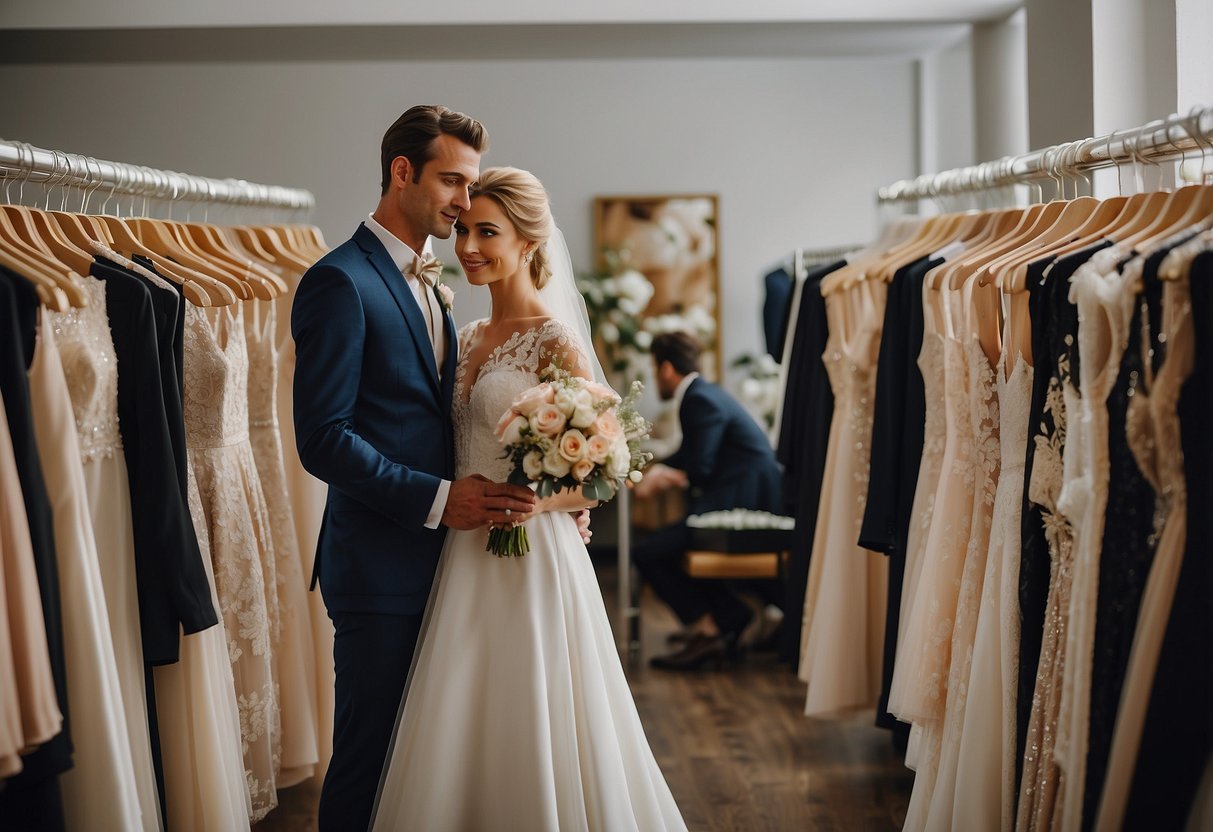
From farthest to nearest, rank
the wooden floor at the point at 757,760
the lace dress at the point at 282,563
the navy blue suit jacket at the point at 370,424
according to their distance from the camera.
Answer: the wooden floor at the point at 757,760
the lace dress at the point at 282,563
the navy blue suit jacket at the point at 370,424

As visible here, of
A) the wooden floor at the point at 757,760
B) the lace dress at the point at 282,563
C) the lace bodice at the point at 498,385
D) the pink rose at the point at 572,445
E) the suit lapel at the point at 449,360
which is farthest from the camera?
the wooden floor at the point at 757,760

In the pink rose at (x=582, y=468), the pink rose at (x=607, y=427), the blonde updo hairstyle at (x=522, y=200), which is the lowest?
the pink rose at (x=582, y=468)

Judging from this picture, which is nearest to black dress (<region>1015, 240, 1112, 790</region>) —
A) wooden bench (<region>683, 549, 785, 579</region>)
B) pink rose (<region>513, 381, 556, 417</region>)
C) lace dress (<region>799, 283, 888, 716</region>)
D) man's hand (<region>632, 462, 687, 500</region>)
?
pink rose (<region>513, 381, 556, 417</region>)

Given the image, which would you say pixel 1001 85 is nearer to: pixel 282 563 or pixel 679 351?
pixel 679 351

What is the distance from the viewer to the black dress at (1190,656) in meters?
1.88

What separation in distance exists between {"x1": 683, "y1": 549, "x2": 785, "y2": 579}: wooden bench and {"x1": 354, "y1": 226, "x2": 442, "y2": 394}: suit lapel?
118 inches

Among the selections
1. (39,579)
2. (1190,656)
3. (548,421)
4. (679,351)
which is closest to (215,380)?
(39,579)

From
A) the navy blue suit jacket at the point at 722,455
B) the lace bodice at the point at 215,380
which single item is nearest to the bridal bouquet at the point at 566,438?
the lace bodice at the point at 215,380

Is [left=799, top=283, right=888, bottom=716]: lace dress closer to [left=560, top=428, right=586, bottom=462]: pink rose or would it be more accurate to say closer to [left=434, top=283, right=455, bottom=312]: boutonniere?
[left=434, top=283, right=455, bottom=312]: boutonniere

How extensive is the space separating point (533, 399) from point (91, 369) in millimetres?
835

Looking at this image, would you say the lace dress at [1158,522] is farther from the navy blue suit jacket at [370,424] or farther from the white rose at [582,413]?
the navy blue suit jacket at [370,424]

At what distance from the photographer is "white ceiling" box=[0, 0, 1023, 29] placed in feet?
16.9

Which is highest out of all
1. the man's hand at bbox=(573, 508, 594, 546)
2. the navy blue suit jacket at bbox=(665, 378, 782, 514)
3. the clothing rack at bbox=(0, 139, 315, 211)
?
the clothing rack at bbox=(0, 139, 315, 211)

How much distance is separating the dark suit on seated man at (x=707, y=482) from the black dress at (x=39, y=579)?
3.67 m
